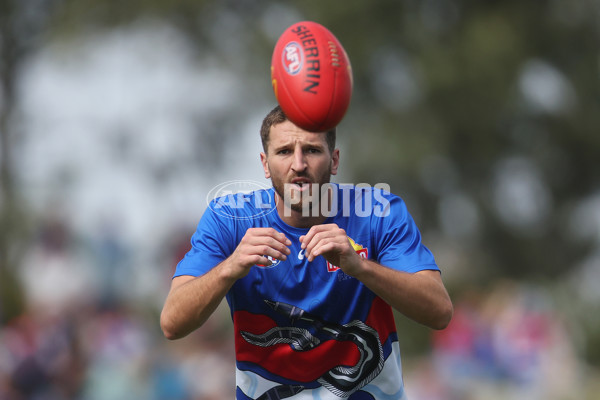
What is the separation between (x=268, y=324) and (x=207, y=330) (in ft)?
24.7

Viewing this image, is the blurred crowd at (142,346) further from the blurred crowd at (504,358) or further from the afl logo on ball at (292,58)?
the afl logo on ball at (292,58)

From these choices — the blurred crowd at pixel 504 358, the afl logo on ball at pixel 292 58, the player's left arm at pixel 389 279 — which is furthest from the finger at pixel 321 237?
Answer: the blurred crowd at pixel 504 358

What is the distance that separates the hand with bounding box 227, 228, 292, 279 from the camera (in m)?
3.96

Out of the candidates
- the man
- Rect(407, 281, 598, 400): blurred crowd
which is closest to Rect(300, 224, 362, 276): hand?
the man

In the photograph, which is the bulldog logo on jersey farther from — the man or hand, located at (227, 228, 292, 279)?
hand, located at (227, 228, 292, 279)

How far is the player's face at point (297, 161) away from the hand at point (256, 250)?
1.97 feet

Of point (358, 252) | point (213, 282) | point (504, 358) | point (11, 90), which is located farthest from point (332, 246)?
point (11, 90)

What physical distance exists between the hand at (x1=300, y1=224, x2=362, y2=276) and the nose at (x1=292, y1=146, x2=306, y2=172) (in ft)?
1.90

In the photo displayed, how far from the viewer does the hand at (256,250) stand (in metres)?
3.96

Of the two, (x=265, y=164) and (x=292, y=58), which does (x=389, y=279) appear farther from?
(x=292, y=58)

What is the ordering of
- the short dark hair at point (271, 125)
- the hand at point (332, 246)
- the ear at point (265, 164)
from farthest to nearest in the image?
the ear at point (265, 164), the short dark hair at point (271, 125), the hand at point (332, 246)

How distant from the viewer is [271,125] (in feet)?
15.6

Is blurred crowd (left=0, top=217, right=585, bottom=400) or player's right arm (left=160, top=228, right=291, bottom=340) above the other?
→ player's right arm (left=160, top=228, right=291, bottom=340)

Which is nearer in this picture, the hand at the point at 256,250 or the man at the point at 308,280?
the hand at the point at 256,250
